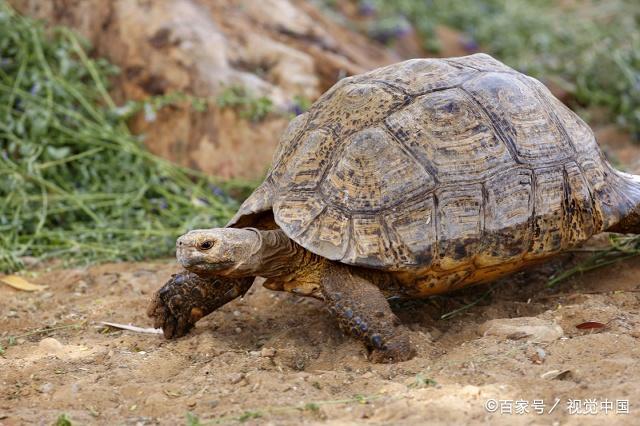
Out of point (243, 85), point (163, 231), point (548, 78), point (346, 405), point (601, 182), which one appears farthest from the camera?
point (548, 78)

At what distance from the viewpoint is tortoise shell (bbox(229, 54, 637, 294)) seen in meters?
4.27

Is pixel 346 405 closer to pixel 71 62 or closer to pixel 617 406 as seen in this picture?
pixel 617 406

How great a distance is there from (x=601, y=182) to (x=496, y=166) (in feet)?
2.50

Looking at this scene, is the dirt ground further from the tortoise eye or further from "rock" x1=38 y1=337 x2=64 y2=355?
the tortoise eye

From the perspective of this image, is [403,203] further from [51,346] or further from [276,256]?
[51,346]

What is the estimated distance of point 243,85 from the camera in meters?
7.51

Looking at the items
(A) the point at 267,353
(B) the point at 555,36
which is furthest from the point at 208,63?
(B) the point at 555,36

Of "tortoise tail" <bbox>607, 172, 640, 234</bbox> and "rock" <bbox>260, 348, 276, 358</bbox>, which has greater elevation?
"tortoise tail" <bbox>607, 172, 640, 234</bbox>

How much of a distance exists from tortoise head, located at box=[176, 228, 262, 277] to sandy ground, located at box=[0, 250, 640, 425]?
45 cm

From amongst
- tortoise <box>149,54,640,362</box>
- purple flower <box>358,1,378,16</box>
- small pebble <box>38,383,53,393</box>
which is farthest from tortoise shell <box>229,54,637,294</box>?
purple flower <box>358,1,378,16</box>

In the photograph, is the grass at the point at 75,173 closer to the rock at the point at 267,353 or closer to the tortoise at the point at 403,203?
the tortoise at the point at 403,203

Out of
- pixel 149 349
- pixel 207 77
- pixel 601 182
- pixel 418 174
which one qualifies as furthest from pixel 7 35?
pixel 601 182

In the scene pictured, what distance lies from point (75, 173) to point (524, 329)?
4293 millimetres

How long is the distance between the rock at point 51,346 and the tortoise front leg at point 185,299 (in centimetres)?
50
